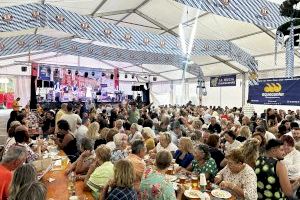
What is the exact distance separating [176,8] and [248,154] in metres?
6.85

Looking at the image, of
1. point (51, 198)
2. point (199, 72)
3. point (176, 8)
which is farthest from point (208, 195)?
point (199, 72)

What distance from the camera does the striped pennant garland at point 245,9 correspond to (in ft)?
14.4

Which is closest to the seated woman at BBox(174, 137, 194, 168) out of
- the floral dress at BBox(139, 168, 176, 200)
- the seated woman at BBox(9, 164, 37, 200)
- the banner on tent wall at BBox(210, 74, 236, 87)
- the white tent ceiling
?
the floral dress at BBox(139, 168, 176, 200)

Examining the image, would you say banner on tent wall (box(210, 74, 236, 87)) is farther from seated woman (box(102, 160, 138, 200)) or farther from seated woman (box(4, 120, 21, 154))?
seated woman (box(102, 160, 138, 200))

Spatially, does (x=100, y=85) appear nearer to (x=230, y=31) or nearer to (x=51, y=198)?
(x=230, y=31)

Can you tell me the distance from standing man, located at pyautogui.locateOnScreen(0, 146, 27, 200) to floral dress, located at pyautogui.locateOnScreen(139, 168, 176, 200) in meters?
1.17

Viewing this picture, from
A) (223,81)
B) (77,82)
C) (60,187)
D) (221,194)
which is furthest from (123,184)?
(77,82)

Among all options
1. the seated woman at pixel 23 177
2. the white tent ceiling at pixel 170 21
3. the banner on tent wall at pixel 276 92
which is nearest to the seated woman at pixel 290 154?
the seated woman at pixel 23 177

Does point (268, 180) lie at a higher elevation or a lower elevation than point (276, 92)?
lower

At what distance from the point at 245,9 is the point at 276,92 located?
7.86 meters

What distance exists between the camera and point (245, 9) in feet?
14.8

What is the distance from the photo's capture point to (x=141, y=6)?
998 centimetres

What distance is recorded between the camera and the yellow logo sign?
1130 cm

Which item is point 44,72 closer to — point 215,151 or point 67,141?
point 67,141
